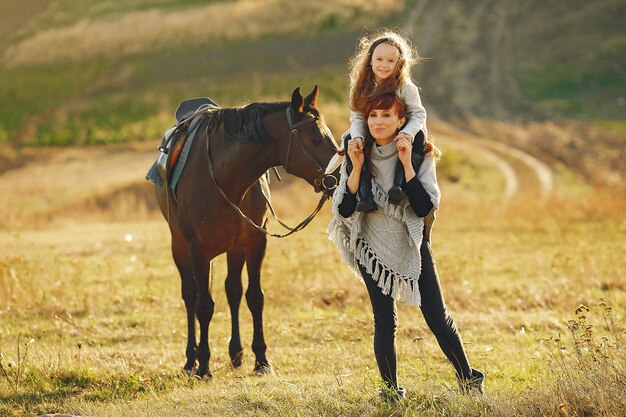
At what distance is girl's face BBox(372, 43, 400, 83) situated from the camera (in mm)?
5926

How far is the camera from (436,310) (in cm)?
598

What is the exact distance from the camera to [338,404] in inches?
242

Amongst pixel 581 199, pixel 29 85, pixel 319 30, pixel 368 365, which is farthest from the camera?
pixel 319 30

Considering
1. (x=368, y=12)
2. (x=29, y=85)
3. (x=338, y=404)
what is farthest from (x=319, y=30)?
(x=338, y=404)

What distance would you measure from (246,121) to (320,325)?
10.3 feet

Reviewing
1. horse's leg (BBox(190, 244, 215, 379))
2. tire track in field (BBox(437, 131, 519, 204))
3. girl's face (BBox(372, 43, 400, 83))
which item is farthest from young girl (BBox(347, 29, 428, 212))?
tire track in field (BBox(437, 131, 519, 204))

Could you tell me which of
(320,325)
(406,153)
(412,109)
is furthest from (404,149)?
(320,325)

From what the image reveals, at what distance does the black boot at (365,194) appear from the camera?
5.86m

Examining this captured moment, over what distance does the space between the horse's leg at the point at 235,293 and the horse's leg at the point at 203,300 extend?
387 millimetres

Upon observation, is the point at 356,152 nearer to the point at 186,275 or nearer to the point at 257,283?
the point at 257,283

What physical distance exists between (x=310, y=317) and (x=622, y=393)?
5.56 metres

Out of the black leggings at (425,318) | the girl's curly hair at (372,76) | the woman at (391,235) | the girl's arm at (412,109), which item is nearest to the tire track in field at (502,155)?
the girl's curly hair at (372,76)

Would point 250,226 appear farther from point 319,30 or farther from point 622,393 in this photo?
point 319,30

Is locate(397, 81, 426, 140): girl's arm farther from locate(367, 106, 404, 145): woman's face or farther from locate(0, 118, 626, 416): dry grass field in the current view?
locate(0, 118, 626, 416): dry grass field
